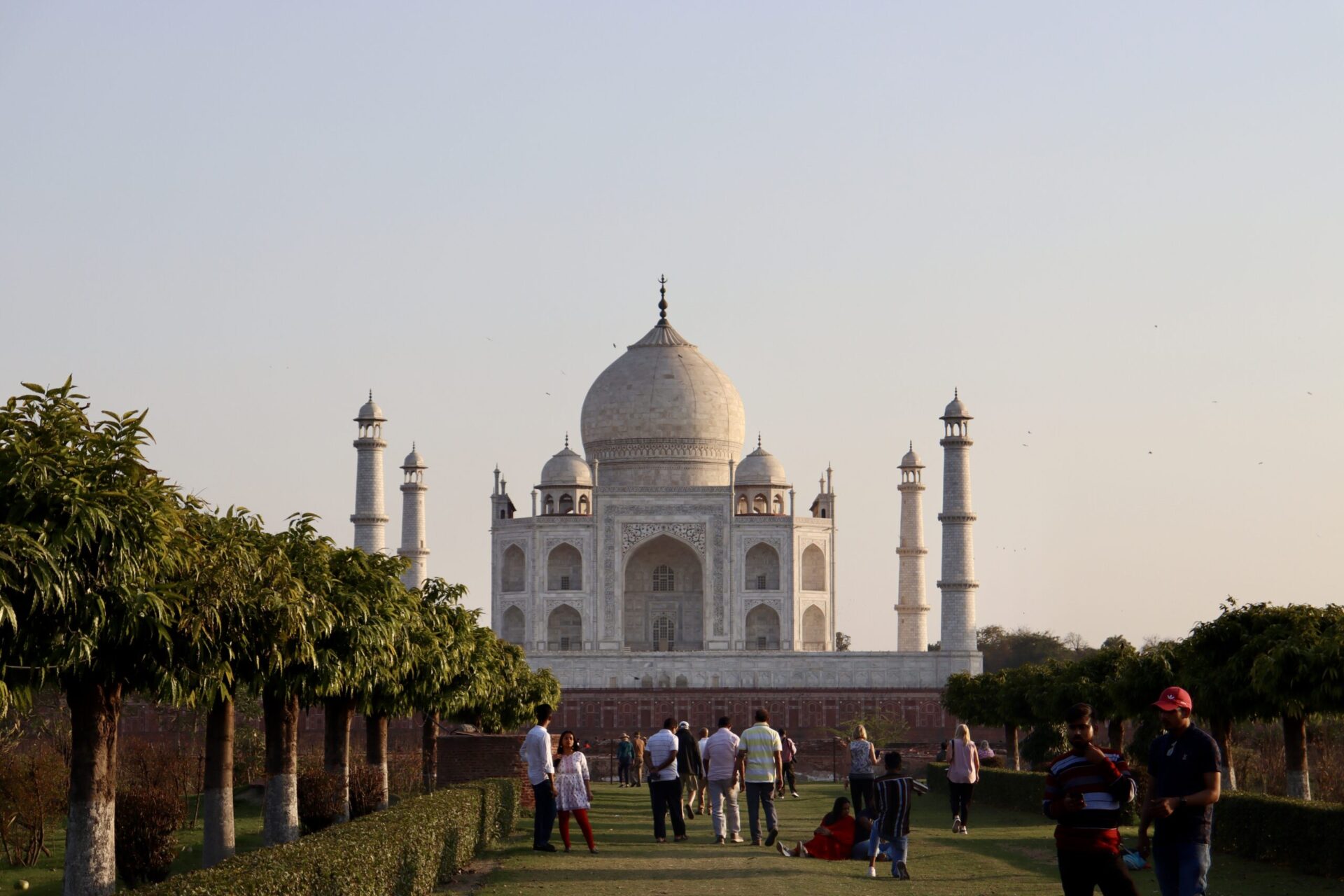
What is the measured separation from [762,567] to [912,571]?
4236 mm

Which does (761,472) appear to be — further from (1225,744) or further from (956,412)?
(1225,744)

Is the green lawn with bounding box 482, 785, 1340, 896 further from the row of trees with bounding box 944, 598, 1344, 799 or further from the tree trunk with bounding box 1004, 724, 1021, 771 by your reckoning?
the tree trunk with bounding box 1004, 724, 1021, 771

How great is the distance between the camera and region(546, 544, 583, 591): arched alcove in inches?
1993

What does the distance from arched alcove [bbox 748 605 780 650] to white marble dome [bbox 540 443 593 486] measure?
6.14 metres

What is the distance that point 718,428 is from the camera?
53375 millimetres

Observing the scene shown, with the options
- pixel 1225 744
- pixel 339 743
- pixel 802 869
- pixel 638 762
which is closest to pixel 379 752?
pixel 339 743

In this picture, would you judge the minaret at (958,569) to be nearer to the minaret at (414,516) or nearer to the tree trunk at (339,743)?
the minaret at (414,516)

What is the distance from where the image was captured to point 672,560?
52.3m

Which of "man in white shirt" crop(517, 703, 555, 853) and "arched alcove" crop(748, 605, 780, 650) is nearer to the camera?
"man in white shirt" crop(517, 703, 555, 853)

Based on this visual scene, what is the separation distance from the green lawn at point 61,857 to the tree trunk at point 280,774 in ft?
3.77

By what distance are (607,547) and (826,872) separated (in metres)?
37.7

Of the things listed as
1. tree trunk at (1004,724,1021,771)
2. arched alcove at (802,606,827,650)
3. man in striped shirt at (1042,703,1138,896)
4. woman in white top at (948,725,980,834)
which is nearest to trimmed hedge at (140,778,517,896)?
man in striped shirt at (1042,703,1138,896)

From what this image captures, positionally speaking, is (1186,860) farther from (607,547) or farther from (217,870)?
(607,547)

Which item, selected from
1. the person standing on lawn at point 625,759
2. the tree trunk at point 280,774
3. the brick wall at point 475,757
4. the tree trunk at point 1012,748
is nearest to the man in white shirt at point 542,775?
the tree trunk at point 280,774
